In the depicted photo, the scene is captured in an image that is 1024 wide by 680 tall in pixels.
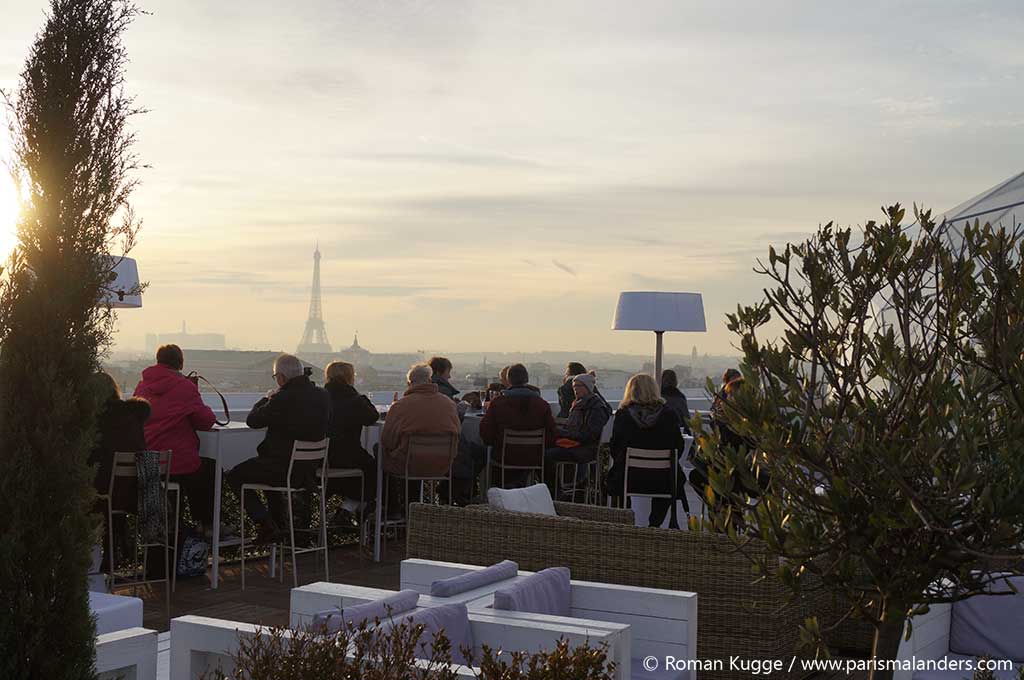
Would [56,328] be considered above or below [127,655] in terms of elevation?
above

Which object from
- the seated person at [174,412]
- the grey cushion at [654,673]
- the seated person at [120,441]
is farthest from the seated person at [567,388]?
the grey cushion at [654,673]

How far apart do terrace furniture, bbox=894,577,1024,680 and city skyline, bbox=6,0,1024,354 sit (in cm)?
165

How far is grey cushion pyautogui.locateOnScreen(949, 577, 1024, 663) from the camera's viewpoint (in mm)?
3984

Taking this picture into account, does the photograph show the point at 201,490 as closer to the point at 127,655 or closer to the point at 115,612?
the point at 115,612

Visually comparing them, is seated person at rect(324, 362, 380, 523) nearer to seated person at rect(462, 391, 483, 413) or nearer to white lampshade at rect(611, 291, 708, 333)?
seated person at rect(462, 391, 483, 413)

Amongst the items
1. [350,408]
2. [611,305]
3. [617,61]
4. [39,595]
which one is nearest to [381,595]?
[39,595]

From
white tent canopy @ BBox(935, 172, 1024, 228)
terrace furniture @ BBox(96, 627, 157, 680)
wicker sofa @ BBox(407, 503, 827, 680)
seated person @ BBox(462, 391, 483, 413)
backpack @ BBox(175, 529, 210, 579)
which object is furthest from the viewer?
white tent canopy @ BBox(935, 172, 1024, 228)

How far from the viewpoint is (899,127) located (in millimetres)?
10953

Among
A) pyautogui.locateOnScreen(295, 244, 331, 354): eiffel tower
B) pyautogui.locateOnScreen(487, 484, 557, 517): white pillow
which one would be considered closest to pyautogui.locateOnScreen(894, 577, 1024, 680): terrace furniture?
pyautogui.locateOnScreen(487, 484, 557, 517): white pillow

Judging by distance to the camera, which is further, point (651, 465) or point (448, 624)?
point (651, 465)

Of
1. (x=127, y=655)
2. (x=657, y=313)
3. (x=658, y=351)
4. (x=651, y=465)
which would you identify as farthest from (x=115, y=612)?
(x=658, y=351)

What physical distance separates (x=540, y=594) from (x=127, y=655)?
1.28 metres

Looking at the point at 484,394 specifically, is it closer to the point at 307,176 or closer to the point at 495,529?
the point at 307,176

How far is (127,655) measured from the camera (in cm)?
277
